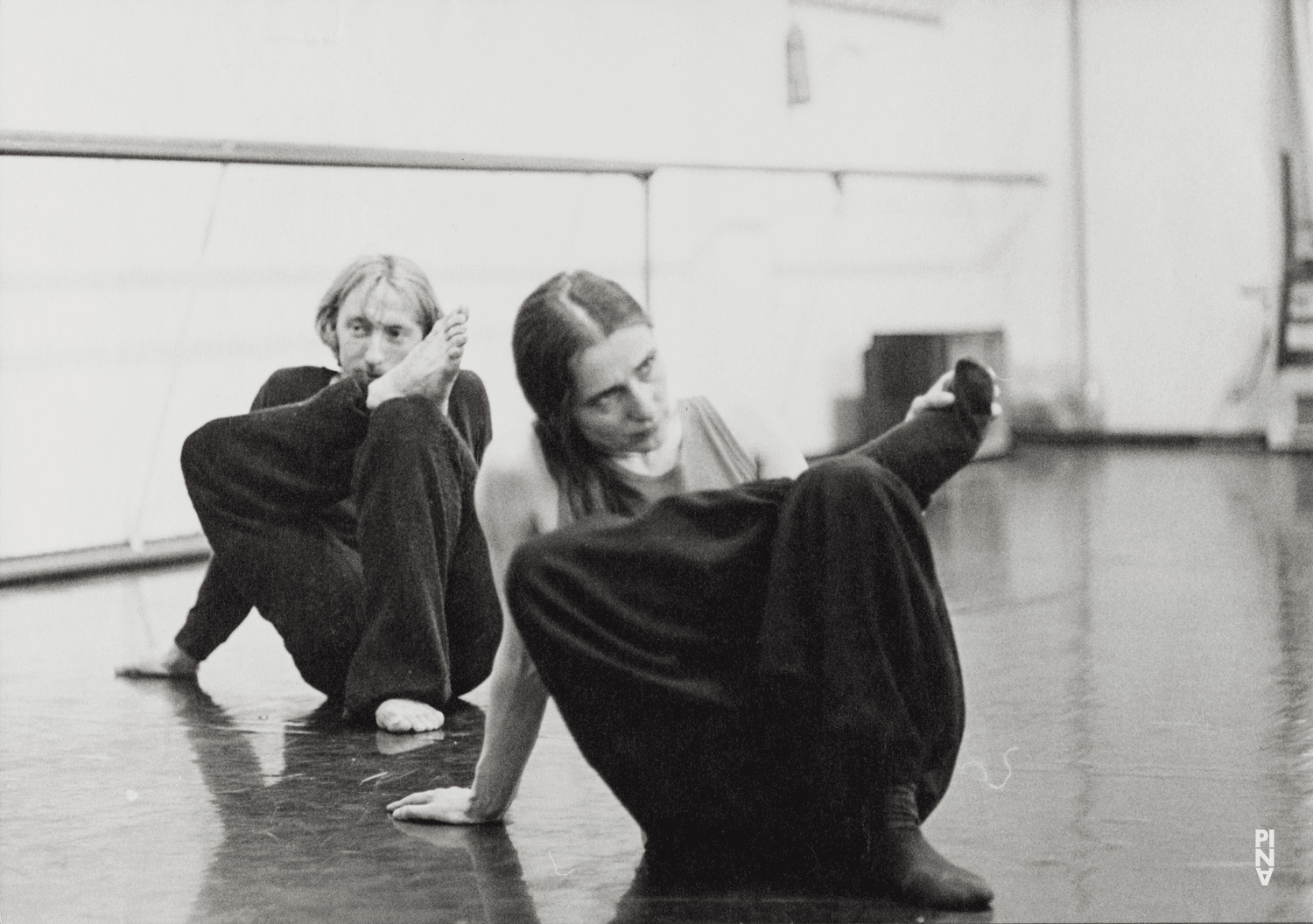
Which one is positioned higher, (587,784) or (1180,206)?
(1180,206)

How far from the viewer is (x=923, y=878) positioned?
182 cm

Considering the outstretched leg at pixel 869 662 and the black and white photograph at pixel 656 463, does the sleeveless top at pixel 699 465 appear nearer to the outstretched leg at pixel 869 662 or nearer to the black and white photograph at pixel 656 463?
the black and white photograph at pixel 656 463

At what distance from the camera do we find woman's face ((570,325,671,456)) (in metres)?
1.86

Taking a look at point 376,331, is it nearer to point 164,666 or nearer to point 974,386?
point 164,666

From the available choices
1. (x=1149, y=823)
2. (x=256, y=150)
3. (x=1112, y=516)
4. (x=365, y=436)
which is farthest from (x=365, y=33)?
(x=1149, y=823)

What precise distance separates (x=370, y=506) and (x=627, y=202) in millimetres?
3568

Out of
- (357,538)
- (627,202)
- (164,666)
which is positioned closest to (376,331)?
(357,538)

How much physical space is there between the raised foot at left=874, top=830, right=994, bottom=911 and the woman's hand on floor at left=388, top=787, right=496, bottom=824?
1.83 ft

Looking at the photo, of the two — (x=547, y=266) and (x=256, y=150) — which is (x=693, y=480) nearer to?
(x=256, y=150)

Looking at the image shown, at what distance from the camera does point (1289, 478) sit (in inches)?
244

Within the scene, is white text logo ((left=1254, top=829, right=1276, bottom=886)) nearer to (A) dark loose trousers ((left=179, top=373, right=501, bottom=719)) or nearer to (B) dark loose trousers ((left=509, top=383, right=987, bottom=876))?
(B) dark loose trousers ((left=509, top=383, right=987, bottom=876))

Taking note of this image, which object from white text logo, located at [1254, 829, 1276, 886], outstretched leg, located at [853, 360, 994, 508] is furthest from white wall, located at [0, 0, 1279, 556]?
white text logo, located at [1254, 829, 1276, 886]

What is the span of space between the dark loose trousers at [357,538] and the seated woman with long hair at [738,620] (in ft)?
2.87

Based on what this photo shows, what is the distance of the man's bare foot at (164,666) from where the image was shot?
3.29 m
